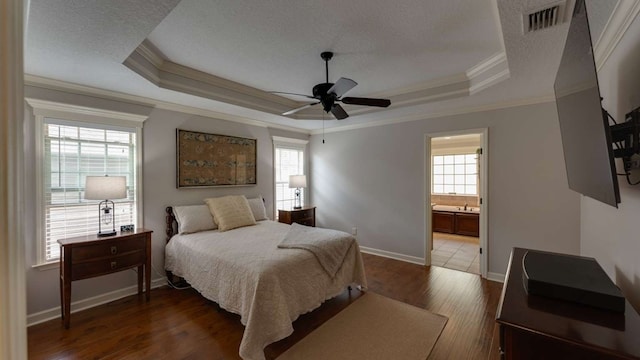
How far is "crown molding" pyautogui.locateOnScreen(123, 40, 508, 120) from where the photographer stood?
8.66ft

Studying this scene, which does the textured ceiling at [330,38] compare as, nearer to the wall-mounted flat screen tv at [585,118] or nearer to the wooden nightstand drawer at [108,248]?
the wall-mounted flat screen tv at [585,118]

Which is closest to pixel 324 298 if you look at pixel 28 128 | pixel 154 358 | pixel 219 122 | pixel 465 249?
pixel 154 358

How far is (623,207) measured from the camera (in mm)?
1682

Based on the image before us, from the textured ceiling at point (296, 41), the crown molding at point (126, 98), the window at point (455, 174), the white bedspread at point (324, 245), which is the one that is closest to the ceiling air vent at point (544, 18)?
the textured ceiling at point (296, 41)

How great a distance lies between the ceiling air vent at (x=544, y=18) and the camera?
5.44 ft

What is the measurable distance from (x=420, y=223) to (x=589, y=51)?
3337 mm

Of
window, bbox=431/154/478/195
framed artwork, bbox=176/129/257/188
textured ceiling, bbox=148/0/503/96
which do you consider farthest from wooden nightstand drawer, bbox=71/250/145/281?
window, bbox=431/154/478/195

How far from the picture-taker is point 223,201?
12.4 feet

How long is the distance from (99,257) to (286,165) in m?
3.19

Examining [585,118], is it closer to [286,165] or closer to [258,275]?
[258,275]

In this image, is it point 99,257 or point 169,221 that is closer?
point 99,257

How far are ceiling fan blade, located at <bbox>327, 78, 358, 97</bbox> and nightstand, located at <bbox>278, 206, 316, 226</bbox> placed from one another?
8.44 ft

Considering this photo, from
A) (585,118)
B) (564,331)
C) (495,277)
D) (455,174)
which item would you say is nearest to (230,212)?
(564,331)

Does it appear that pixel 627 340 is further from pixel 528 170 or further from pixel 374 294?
pixel 528 170
